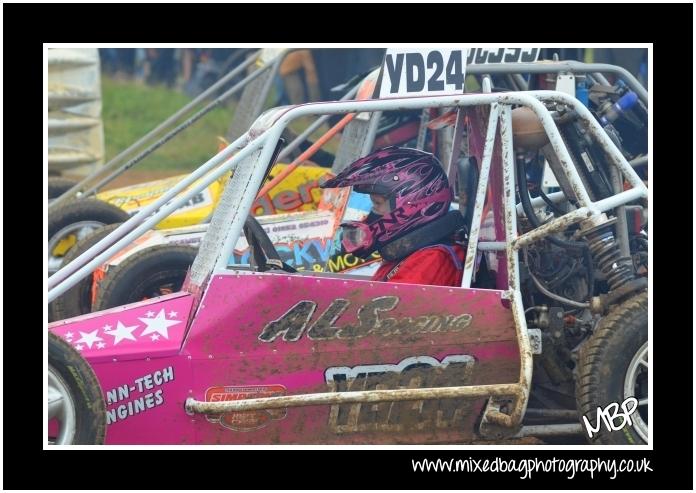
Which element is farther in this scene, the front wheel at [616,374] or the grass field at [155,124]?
the grass field at [155,124]

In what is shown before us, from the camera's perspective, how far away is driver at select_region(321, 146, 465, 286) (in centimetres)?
499

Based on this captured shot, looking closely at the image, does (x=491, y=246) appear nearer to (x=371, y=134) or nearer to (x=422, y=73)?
(x=422, y=73)

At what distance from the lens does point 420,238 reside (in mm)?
5027

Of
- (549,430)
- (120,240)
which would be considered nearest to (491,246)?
(549,430)

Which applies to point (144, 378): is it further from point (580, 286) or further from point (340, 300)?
point (580, 286)

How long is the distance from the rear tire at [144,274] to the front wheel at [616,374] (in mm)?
2218

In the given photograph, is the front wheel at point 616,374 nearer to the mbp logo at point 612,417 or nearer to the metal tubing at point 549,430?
the mbp logo at point 612,417

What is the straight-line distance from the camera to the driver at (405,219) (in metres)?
4.99

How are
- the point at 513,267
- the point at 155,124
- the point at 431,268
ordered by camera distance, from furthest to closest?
1. the point at 155,124
2. the point at 431,268
3. the point at 513,267

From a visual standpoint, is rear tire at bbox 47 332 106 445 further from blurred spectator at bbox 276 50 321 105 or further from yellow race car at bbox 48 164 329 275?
blurred spectator at bbox 276 50 321 105

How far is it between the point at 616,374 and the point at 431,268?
0.91 meters

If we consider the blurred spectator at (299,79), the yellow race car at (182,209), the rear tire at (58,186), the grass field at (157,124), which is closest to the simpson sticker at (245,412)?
the yellow race car at (182,209)

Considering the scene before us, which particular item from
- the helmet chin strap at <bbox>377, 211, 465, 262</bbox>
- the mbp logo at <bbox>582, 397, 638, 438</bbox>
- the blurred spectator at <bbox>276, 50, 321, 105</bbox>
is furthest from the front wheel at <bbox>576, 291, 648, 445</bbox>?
the blurred spectator at <bbox>276, 50, 321, 105</bbox>

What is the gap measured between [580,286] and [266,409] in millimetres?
1610
